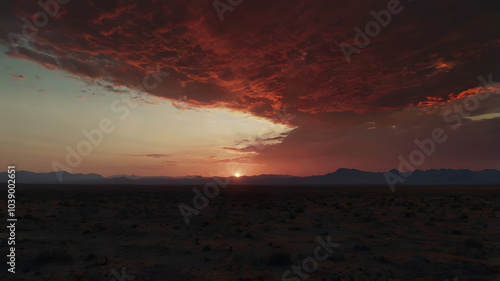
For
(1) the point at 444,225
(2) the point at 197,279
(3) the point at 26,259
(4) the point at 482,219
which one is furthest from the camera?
(4) the point at 482,219

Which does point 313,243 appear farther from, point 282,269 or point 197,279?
point 197,279

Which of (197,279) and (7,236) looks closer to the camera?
(197,279)

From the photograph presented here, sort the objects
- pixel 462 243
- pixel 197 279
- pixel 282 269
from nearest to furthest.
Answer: pixel 197 279
pixel 282 269
pixel 462 243

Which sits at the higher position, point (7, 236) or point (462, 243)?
point (7, 236)

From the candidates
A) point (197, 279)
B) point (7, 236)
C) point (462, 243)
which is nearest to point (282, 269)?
point (197, 279)

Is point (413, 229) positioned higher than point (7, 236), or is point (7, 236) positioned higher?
point (7, 236)

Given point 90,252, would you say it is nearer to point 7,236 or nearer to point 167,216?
point 7,236

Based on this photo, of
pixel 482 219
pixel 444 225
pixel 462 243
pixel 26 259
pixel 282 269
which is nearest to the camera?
pixel 282 269

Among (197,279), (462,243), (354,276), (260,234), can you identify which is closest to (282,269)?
(354,276)

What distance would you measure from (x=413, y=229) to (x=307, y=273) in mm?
10591

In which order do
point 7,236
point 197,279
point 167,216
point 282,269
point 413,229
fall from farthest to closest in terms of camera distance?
point 167,216, point 413,229, point 7,236, point 282,269, point 197,279

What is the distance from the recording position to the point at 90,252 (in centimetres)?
1047

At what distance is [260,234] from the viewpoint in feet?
46.4

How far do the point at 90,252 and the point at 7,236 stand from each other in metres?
5.75
